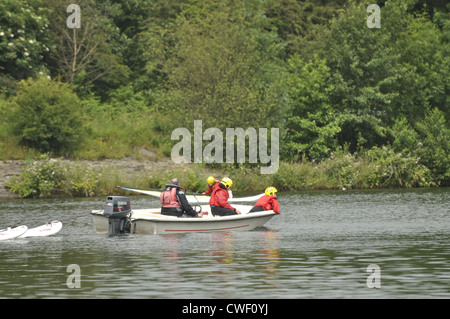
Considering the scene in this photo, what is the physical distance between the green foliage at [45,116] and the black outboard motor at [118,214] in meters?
22.5

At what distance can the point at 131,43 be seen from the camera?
6206 centimetres

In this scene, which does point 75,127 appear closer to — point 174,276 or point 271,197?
point 271,197

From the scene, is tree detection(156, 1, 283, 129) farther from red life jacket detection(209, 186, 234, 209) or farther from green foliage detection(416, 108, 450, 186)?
red life jacket detection(209, 186, 234, 209)

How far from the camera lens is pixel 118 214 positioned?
25.4 m

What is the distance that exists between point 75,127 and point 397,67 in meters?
22.7

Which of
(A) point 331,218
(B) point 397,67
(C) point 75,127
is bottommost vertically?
(A) point 331,218

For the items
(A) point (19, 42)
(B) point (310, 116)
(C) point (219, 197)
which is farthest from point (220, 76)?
(C) point (219, 197)

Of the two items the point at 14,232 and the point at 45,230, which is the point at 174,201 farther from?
the point at 14,232

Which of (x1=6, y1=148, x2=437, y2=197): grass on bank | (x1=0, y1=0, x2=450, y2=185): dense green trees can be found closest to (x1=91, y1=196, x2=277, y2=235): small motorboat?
(x1=6, y1=148, x2=437, y2=197): grass on bank

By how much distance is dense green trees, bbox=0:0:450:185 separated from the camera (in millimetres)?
52219

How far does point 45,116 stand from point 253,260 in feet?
96.9

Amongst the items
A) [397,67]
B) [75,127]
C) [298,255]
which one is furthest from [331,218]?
[397,67]

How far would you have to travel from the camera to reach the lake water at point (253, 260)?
16.2 m

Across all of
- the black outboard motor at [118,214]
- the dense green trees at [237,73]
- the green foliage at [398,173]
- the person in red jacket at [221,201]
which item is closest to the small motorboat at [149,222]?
the black outboard motor at [118,214]
